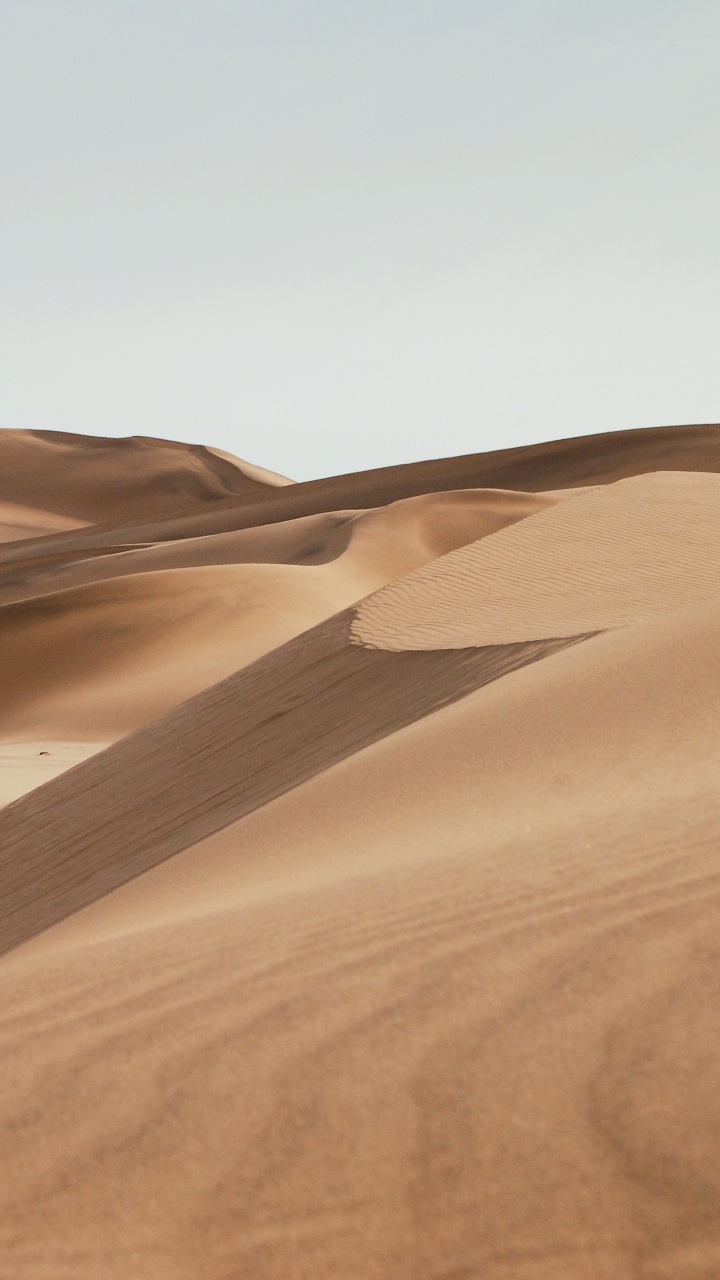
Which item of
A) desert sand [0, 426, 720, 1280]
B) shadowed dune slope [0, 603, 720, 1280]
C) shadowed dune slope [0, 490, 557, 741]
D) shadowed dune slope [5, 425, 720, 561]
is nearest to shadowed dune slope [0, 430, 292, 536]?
shadowed dune slope [5, 425, 720, 561]

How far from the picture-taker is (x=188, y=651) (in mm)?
17203

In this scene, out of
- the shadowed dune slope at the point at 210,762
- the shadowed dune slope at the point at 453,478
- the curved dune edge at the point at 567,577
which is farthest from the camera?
the shadowed dune slope at the point at 453,478

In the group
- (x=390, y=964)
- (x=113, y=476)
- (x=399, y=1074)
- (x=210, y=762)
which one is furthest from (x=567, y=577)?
(x=113, y=476)

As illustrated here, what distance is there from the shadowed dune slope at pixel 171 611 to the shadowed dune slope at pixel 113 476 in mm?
29414

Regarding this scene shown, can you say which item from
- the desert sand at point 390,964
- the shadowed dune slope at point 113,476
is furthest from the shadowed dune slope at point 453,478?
the desert sand at point 390,964

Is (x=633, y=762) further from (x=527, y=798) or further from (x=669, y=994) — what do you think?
(x=669, y=994)

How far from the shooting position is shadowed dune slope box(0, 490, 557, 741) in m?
15.7

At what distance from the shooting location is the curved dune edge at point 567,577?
22.7ft

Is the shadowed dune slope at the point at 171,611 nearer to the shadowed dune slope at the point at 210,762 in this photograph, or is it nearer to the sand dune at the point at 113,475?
the shadowed dune slope at the point at 210,762

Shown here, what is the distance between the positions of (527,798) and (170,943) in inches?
53.5

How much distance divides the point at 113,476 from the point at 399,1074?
57626 millimetres

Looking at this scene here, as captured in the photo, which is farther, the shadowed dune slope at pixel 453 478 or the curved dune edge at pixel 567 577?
the shadowed dune slope at pixel 453 478

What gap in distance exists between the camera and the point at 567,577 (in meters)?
8.30

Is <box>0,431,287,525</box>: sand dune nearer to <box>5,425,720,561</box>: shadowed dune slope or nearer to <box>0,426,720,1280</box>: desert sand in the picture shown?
<box>5,425,720,561</box>: shadowed dune slope
